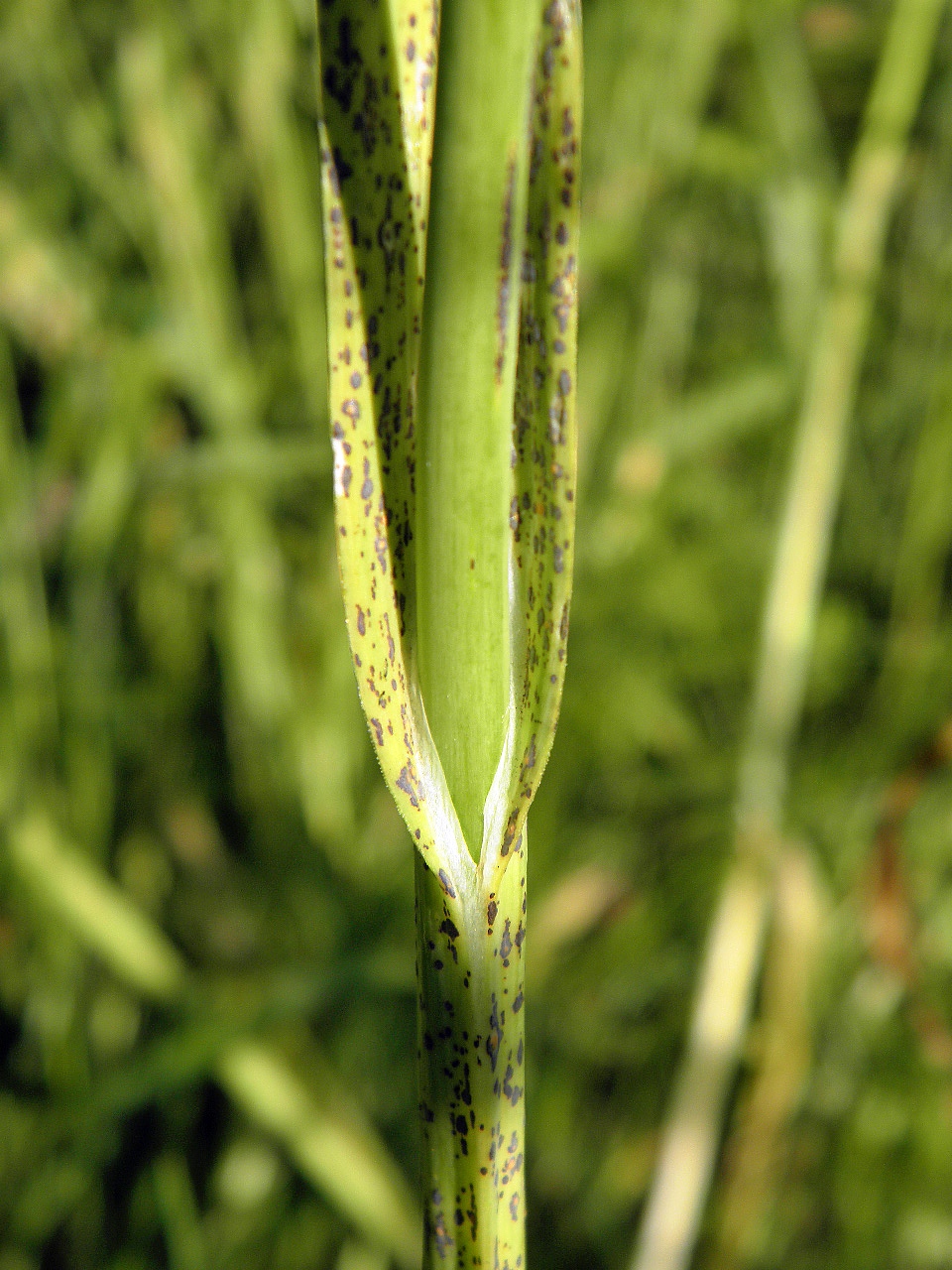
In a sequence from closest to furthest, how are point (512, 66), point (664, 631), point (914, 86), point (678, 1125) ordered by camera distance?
1. point (512, 66)
2. point (678, 1125)
3. point (914, 86)
4. point (664, 631)

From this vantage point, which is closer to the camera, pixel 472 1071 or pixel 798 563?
pixel 472 1071

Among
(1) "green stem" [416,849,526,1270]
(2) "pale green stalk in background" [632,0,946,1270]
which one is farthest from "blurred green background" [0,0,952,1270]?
(1) "green stem" [416,849,526,1270]

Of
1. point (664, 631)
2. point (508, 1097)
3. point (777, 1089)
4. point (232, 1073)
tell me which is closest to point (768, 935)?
point (777, 1089)

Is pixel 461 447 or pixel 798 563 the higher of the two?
pixel 461 447

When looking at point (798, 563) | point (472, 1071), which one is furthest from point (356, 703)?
point (472, 1071)

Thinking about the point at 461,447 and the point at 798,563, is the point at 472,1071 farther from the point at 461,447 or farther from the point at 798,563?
the point at 798,563

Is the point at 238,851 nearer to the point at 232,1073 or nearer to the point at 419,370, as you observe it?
the point at 232,1073
